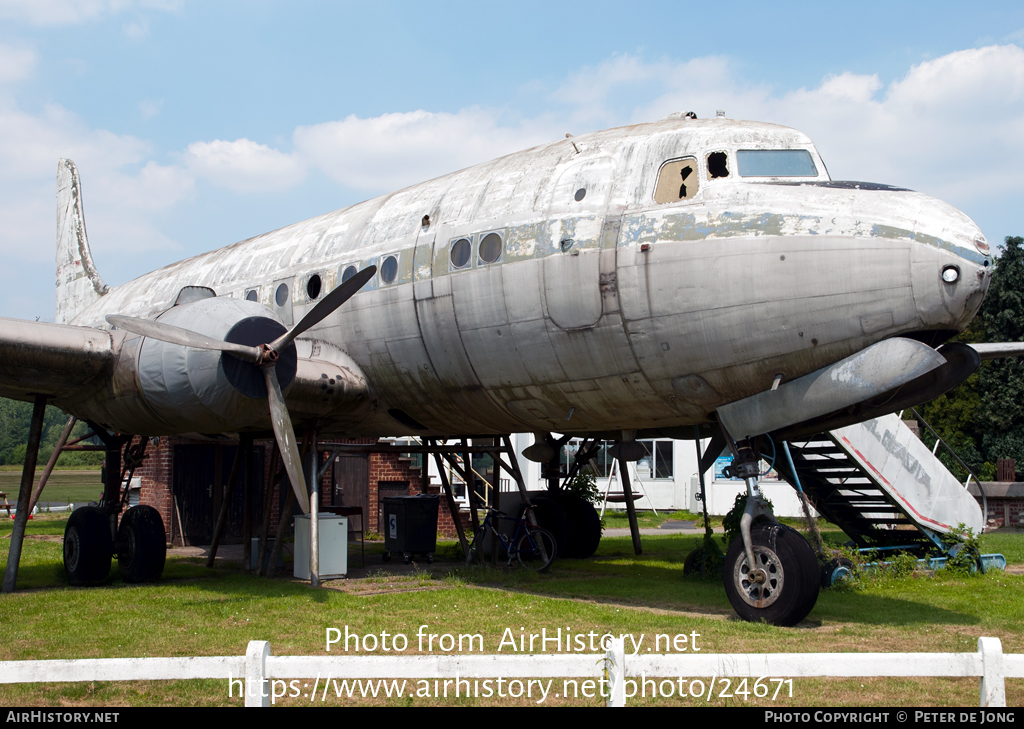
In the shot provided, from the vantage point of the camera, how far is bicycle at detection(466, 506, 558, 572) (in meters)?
13.2

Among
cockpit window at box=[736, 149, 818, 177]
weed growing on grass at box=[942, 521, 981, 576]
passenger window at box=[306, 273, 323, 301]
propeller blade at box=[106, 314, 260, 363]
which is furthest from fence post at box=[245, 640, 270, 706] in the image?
weed growing on grass at box=[942, 521, 981, 576]

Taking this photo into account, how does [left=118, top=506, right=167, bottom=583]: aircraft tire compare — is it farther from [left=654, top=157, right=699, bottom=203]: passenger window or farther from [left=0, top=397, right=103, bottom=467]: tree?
[left=0, top=397, right=103, bottom=467]: tree

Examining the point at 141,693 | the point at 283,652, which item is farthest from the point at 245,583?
the point at 141,693

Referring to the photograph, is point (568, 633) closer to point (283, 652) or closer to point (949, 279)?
point (283, 652)

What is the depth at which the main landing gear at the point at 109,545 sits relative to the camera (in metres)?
12.2

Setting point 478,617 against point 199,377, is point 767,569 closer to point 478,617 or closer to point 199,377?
point 478,617

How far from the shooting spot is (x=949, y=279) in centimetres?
742

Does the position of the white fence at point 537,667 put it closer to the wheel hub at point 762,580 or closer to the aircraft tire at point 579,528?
the wheel hub at point 762,580

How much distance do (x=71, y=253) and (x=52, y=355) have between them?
1139cm

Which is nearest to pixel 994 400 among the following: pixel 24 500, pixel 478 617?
pixel 478 617

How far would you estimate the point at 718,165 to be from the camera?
8.85 meters

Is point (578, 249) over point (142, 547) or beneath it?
over

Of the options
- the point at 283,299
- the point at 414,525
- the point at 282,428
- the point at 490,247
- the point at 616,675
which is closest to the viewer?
the point at 616,675

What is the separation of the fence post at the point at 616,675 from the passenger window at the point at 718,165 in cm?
573
